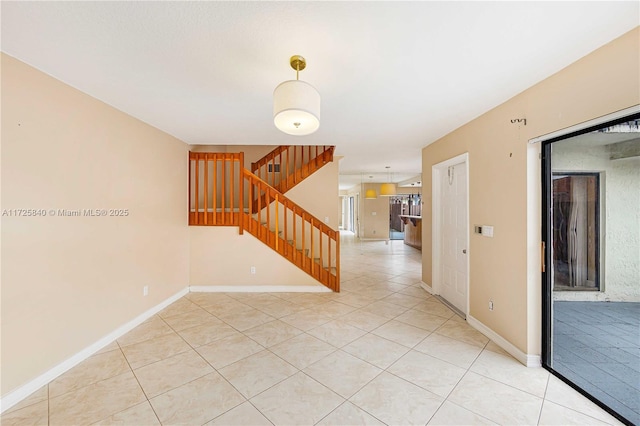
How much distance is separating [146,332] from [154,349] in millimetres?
500

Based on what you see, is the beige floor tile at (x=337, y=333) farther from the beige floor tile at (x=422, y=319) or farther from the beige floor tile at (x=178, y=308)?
the beige floor tile at (x=178, y=308)

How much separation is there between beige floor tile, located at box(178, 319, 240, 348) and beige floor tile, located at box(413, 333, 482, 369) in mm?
2180

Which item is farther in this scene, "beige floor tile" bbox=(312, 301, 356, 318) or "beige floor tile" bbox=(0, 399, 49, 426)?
"beige floor tile" bbox=(312, 301, 356, 318)

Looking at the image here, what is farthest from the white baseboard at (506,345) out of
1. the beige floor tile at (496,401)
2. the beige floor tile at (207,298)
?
the beige floor tile at (207,298)

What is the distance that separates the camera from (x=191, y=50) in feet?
5.81

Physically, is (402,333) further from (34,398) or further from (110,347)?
(34,398)

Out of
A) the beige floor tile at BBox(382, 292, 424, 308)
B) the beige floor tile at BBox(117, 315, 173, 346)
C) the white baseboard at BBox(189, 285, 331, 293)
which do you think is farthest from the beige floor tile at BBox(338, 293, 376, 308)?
the beige floor tile at BBox(117, 315, 173, 346)

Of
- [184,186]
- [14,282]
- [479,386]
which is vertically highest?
[184,186]

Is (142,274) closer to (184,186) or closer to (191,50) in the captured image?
(184,186)

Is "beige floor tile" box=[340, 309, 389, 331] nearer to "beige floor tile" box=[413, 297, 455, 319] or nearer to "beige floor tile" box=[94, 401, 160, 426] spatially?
"beige floor tile" box=[413, 297, 455, 319]

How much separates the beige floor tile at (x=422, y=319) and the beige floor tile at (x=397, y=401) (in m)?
1.20

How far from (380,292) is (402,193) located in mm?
9846

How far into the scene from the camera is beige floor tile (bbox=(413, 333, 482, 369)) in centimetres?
243

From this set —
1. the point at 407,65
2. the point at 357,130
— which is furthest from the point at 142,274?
the point at 407,65
